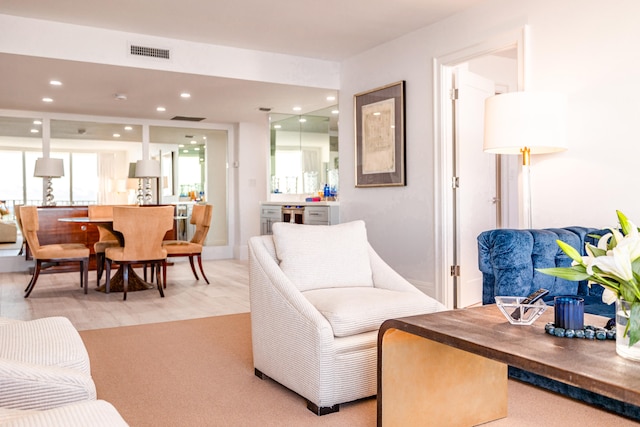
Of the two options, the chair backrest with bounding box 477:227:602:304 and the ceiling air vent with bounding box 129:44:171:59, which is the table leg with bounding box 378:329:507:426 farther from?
the ceiling air vent with bounding box 129:44:171:59

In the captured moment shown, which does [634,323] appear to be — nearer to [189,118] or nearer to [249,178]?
[189,118]

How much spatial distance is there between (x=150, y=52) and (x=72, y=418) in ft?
14.9

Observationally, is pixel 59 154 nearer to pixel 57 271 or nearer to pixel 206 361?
pixel 57 271

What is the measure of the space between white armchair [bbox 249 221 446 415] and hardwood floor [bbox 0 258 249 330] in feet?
5.86

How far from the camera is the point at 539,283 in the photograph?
270 centimetres

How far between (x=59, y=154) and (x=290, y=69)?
12.8ft

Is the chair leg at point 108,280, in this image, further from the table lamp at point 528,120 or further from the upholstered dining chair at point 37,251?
the table lamp at point 528,120

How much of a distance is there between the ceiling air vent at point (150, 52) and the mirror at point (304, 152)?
2.46 m

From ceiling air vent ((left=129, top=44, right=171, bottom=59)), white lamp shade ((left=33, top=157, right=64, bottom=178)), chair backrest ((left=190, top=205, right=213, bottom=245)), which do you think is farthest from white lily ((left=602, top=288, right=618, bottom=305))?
white lamp shade ((left=33, top=157, right=64, bottom=178))

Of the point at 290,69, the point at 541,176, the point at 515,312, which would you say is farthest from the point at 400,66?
the point at 515,312

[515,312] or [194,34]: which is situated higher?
[194,34]

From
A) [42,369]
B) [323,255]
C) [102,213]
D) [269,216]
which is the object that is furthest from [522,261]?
[102,213]

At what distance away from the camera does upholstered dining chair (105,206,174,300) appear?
15.9 ft

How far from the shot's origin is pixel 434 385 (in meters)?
2.04
